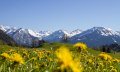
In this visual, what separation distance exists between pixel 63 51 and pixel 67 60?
0.07 m

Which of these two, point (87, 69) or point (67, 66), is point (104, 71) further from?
point (67, 66)

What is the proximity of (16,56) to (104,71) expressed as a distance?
4.67 meters

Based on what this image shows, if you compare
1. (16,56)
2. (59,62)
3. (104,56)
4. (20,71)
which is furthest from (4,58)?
(104,56)

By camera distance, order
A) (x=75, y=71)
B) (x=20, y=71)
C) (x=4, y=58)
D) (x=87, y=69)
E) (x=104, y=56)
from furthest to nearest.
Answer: (x=87, y=69), (x=104, y=56), (x=20, y=71), (x=4, y=58), (x=75, y=71)

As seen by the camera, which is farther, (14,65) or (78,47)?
(78,47)

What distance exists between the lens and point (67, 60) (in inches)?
93.5

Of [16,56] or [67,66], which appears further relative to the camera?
[16,56]

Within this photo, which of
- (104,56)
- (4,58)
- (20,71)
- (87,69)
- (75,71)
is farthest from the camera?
(87,69)

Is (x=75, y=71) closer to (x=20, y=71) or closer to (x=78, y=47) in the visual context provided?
(x=78, y=47)

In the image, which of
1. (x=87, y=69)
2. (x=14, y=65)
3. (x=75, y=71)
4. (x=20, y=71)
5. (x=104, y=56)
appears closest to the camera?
(x=75, y=71)

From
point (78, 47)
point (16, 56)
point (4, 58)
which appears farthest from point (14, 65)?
point (78, 47)

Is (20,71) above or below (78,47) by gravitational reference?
below

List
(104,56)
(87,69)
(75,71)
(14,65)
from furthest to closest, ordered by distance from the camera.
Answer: (87,69) → (104,56) → (14,65) → (75,71)

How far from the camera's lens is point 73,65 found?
2.36 meters
